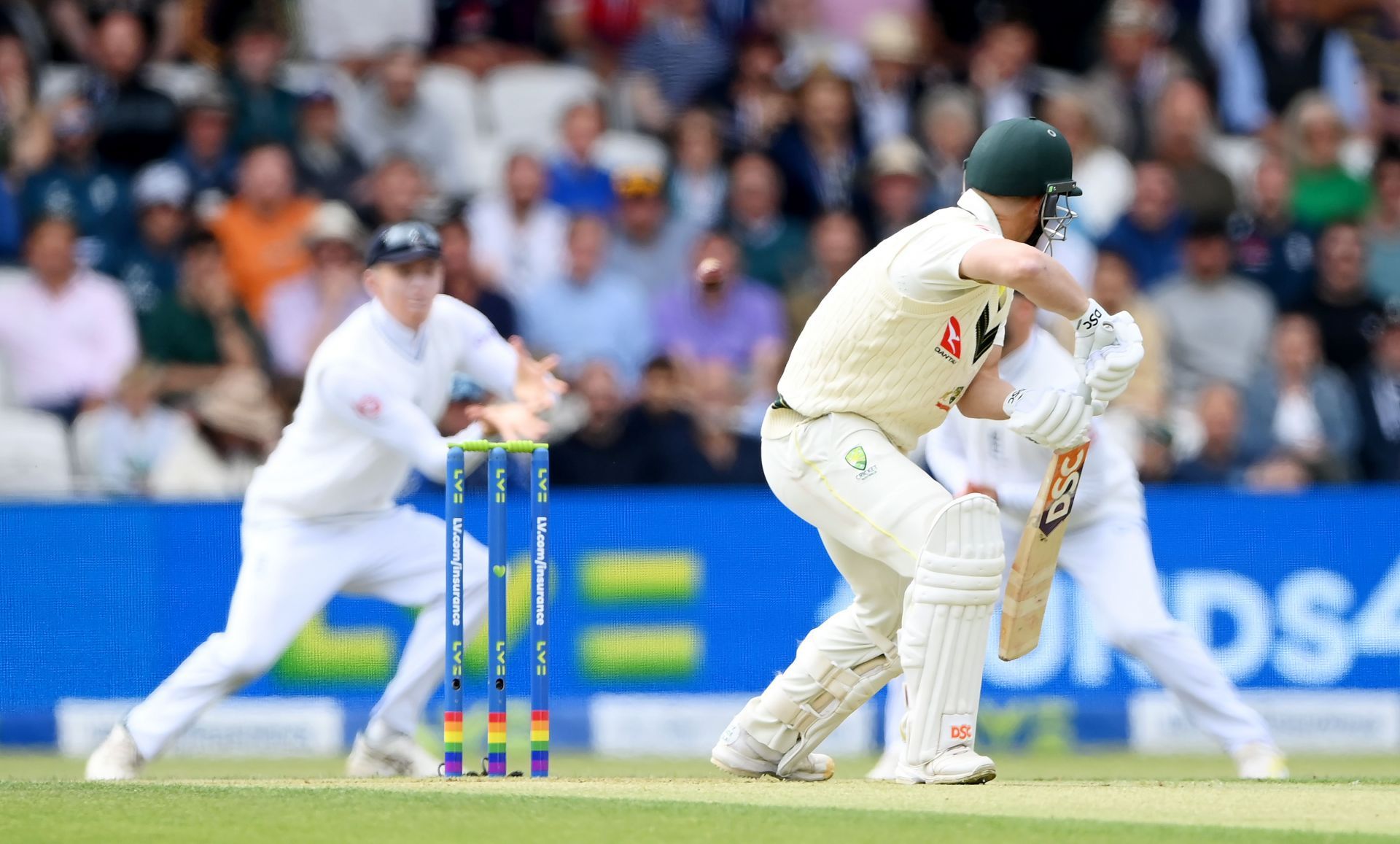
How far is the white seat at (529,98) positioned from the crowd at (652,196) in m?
0.02

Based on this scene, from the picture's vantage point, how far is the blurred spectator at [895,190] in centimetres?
1088

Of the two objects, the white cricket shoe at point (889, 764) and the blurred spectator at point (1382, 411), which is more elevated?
the blurred spectator at point (1382, 411)

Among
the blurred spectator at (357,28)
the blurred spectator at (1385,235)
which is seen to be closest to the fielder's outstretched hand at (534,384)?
the blurred spectator at (357,28)

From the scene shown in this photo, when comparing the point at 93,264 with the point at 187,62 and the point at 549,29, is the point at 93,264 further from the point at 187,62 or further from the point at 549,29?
the point at 549,29

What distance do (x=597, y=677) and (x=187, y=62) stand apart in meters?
4.64

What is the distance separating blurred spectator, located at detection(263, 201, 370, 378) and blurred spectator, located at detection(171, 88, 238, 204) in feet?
2.52

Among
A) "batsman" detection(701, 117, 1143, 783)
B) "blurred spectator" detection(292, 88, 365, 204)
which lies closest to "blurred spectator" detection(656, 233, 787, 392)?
"blurred spectator" detection(292, 88, 365, 204)

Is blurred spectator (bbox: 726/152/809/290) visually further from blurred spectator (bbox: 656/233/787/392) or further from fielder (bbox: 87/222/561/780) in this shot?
fielder (bbox: 87/222/561/780)

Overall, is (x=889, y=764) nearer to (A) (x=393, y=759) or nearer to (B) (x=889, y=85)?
(A) (x=393, y=759)

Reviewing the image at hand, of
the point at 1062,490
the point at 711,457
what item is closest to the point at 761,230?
the point at 711,457

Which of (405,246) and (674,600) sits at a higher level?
(405,246)

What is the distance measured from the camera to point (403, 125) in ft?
37.0

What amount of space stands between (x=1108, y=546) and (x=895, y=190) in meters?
3.99

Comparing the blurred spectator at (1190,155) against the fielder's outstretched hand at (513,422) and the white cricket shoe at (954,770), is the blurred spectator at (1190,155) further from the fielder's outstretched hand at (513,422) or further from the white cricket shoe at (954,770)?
the white cricket shoe at (954,770)
